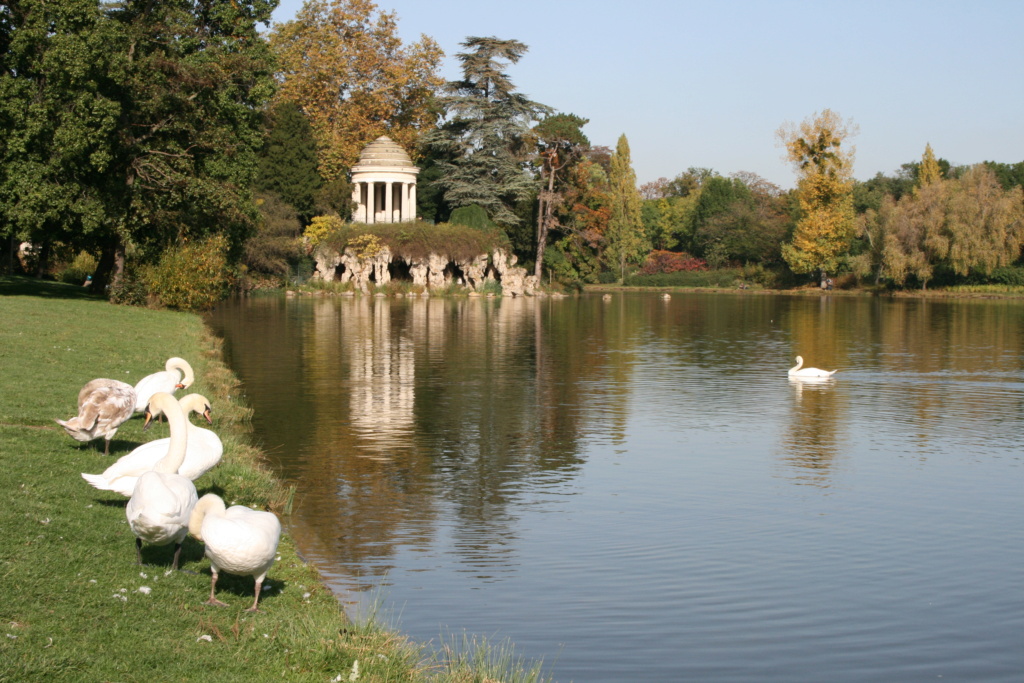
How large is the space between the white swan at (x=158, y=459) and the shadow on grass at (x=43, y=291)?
2534 centimetres

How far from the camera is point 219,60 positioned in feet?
121

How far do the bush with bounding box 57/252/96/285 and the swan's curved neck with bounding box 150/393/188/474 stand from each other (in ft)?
144

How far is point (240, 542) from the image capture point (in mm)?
7152

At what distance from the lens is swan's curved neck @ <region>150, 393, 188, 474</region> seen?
27.7 feet

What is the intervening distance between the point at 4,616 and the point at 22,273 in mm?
46749

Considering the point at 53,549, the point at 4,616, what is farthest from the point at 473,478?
the point at 4,616

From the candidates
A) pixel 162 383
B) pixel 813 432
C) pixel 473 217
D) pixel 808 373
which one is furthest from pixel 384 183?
pixel 162 383

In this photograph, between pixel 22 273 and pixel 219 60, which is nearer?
pixel 219 60

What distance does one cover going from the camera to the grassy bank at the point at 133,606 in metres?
6.16

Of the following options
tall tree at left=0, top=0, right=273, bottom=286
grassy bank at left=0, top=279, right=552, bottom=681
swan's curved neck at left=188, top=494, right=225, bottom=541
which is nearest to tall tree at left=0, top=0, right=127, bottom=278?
tall tree at left=0, top=0, right=273, bottom=286

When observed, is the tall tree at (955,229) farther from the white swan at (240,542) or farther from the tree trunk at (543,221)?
the white swan at (240,542)

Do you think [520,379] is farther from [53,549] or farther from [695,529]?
[53,549]

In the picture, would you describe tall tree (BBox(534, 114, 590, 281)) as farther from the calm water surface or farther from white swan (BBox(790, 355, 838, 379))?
white swan (BBox(790, 355, 838, 379))

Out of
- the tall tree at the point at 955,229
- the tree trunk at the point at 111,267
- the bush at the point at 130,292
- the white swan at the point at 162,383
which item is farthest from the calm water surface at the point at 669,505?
the tall tree at the point at 955,229
